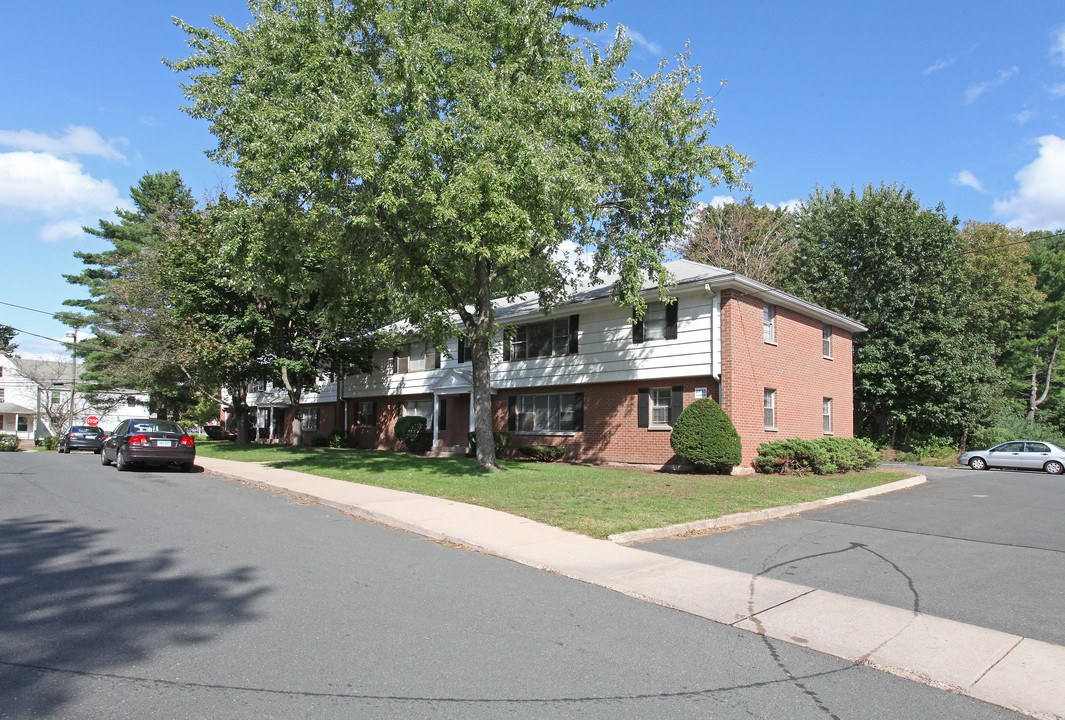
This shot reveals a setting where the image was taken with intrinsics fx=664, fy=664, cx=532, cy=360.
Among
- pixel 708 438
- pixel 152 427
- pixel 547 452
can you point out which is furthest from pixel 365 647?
pixel 547 452

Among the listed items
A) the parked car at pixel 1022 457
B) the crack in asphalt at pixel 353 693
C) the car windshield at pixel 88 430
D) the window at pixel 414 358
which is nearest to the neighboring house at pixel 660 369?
the window at pixel 414 358

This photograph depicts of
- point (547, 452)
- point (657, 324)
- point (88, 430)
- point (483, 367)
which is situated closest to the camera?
point (483, 367)

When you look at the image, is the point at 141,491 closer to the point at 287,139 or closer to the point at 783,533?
the point at 287,139

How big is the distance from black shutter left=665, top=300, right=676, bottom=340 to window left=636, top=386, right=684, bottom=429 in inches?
63.5

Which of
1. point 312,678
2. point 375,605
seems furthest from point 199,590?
point 312,678

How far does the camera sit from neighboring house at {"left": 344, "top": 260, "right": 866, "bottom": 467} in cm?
1931

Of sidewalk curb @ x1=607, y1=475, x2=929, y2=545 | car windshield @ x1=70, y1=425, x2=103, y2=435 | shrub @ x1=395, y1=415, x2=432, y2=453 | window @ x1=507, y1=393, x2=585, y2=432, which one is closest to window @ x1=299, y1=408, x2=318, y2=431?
car windshield @ x1=70, y1=425, x2=103, y2=435

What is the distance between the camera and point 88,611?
17.6 ft

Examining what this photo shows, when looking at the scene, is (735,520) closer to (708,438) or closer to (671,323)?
(708,438)

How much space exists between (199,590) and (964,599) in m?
7.28

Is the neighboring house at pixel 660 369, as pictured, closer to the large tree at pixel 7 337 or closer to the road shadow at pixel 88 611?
the road shadow at pixel 88 611

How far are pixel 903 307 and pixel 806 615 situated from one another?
29.1 meters

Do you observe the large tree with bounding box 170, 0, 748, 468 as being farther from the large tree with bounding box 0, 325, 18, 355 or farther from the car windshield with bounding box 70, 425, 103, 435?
the large tree with bounding box 0, 325, 18, 355

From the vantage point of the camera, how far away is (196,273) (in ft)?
87.5
